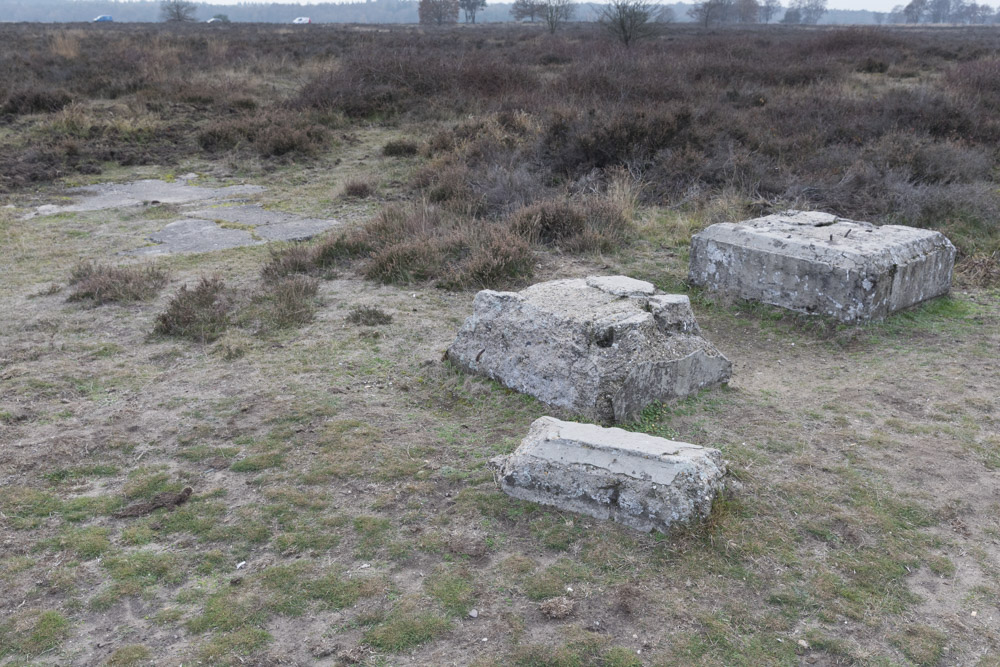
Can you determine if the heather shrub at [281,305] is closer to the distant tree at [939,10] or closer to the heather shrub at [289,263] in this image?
the heather shrub at [289,263]

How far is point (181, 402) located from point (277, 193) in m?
6.49


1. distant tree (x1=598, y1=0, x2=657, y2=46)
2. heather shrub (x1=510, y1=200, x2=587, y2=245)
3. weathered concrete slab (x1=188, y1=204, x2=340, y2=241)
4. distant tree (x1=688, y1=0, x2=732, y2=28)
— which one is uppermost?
distant tree (x1=688, y1=0, x2=732, y2=28)

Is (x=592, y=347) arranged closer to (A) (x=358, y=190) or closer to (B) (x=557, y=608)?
(B) (x=557, y=608)

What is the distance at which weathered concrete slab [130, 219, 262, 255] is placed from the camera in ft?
26.2

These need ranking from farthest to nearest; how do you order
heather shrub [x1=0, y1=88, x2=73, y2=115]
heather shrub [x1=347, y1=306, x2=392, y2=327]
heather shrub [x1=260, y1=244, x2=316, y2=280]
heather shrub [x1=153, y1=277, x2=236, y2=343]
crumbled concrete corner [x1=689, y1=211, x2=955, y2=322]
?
heather shrub [x1=0, y1=88, x2=73, y2=115] → heather shrub [x1=260, y1=244, x2=316, y2=280] → heather shrub [x1=347, y1=306, x2=392, y2=327] → heather shrub [x1=153, y1=277, x2=236, y2=343] → crumbled concrete corner [x1=689, y1=211, x2=955, y2=322]

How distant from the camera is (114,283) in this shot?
651cm

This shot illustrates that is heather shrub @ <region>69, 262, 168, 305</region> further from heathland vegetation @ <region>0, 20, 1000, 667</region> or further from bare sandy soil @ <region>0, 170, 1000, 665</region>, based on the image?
bare sandy soil @ <region>0, 170, 1000, 665</region>

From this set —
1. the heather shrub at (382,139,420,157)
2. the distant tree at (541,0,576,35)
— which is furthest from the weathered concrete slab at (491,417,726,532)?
the distant tree at (541,0,576,35)

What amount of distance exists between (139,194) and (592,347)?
8639 mm

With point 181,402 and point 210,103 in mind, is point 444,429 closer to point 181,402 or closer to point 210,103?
point 181,402

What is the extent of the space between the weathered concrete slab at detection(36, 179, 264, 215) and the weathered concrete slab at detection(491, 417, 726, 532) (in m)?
8.25

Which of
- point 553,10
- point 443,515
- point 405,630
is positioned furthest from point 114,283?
point 553,10

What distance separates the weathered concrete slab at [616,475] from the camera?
3262 millimetres

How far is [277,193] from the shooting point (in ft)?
34.7
